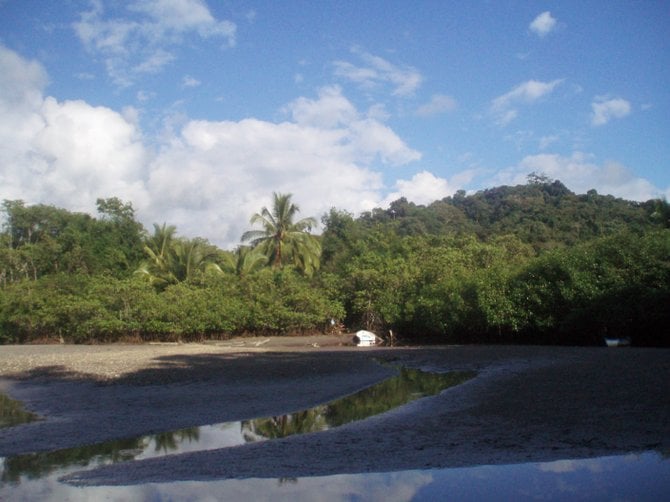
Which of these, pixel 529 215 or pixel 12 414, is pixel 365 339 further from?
pixel 529 215

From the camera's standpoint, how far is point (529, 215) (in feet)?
200

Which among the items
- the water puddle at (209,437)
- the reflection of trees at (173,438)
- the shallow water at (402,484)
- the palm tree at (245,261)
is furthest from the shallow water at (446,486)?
the palm tree at (245,261)

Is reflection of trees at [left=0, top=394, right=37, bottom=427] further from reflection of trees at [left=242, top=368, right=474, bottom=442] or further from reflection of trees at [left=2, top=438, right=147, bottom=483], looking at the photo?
reflection of trees at [left=242, top=368, right=474, bottom=442]

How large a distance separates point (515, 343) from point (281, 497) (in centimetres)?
2388

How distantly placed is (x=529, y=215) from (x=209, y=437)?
Result: 5678cm

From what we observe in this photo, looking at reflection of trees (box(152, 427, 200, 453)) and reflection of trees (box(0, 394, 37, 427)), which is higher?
reflection of trees (box(0, 394, 37, 427))

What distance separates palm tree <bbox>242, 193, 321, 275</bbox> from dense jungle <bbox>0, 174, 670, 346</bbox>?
10 centimetres

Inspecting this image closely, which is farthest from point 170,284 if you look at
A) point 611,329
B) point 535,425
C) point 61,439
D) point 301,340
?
point 535,425

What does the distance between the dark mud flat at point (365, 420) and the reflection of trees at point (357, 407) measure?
53 cm

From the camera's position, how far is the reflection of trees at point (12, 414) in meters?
11.3

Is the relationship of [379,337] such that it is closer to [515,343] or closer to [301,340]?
[301,340]

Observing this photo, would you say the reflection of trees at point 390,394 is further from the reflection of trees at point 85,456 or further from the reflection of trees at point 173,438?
the reflection of trees at point 85,456

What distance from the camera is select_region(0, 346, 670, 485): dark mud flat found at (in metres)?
7.36

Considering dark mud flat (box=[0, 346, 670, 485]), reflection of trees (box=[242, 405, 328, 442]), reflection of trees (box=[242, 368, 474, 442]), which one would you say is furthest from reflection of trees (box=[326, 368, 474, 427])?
dark mud flat (box=[0, 346, 670, 485])
